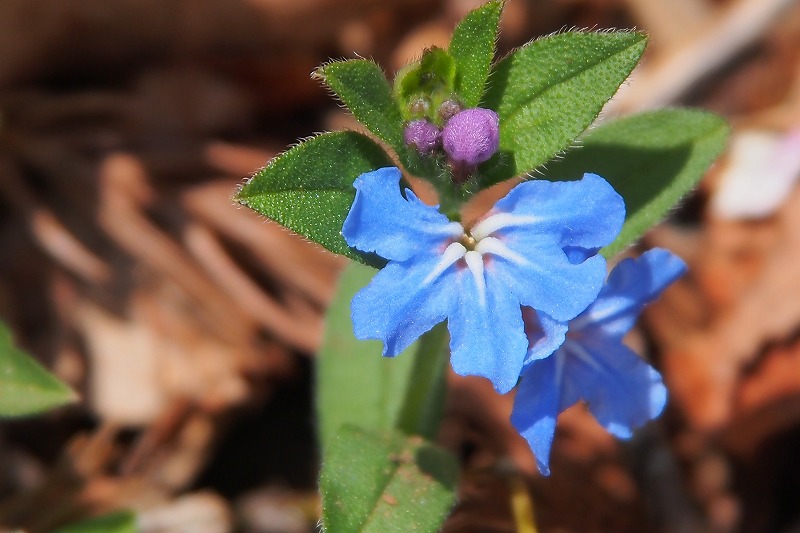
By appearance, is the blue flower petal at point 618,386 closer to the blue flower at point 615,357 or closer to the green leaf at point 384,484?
the blue flower at point 615,357

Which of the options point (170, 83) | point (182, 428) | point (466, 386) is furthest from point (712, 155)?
point (170, 83)

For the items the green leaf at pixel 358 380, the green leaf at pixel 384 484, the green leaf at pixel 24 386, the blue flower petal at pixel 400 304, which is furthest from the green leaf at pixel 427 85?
the green leaf at pixel 24 386

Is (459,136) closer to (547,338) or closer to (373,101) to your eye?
(373,101)

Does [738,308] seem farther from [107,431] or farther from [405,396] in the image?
[107,431]

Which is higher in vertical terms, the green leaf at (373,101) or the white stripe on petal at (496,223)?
the green leaf at (373,101)

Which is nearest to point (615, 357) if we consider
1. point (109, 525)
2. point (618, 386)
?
point (618, 386)

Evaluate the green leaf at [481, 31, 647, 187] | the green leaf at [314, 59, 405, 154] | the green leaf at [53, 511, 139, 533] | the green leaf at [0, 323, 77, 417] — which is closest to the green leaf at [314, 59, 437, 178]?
the green leaf at [314, 59, 405, 154]
